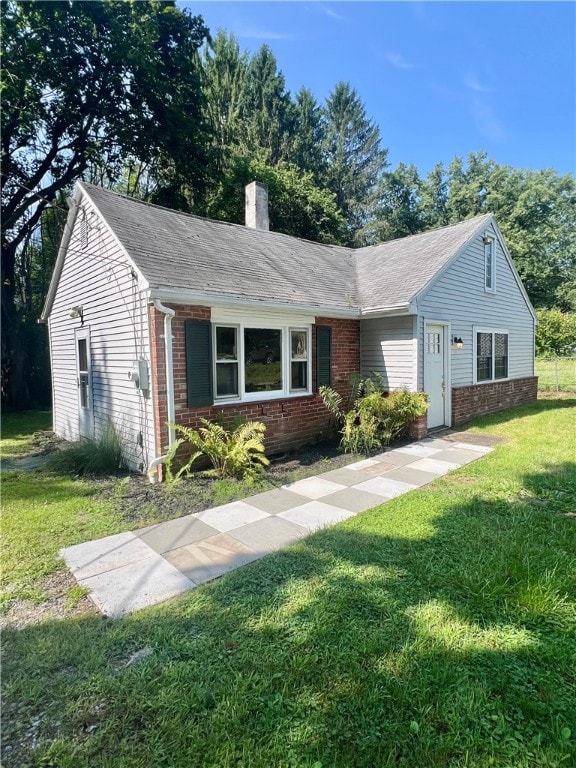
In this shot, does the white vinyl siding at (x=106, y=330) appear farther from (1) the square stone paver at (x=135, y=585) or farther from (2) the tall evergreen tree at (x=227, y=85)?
(2) the tall evergreen tree at (x=227, y=85)

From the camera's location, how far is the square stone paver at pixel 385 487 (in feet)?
17.7

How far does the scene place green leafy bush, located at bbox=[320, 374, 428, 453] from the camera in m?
7.65

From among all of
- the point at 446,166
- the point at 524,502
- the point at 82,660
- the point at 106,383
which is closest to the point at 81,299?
the point at 106,383

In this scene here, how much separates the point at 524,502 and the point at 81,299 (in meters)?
8.91

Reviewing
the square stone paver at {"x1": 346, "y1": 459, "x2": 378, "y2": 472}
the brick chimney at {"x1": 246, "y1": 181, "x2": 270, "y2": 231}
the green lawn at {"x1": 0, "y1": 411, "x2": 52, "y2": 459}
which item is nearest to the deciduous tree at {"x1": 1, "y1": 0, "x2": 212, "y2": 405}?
the green lawn at {"x1": 0, "y1": 411, "x2": 52, "y2": 459}

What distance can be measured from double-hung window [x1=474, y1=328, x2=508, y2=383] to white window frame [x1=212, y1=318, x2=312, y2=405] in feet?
17.7

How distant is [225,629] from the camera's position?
8.84 ft

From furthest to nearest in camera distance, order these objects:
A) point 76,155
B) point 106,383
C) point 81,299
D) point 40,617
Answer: point 76,155, point 81,299, point 106,383, point 40,617

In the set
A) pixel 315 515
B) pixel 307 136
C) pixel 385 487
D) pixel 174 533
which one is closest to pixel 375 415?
pixel 385 487

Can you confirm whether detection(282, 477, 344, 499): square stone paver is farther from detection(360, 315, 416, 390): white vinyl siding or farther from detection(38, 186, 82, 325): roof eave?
detection(38, 186, 82, 325): roof eave

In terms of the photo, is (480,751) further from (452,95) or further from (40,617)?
(452,95)

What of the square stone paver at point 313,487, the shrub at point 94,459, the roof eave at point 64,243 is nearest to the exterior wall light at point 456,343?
the square stone paver at point 313,487

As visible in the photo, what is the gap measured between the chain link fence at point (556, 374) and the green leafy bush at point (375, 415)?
1105 centimetres

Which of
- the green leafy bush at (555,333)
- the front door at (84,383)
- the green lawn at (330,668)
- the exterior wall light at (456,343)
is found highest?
the green leafy bush at (555,333)
